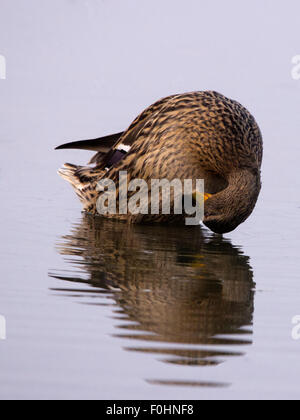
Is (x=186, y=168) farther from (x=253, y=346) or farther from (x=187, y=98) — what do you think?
(x=253, y=346)

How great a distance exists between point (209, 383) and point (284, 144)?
12462mm

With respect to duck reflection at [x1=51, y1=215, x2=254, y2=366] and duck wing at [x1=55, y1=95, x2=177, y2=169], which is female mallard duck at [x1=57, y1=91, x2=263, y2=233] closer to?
Result: duck wing at [x1=55, y1=95, x2=177, y2=169]

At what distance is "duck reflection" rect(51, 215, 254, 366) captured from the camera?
667 cm

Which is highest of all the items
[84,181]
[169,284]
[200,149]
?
[200,149]

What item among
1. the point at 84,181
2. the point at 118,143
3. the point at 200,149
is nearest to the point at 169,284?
the point at 200,149

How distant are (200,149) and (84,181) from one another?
2.39m

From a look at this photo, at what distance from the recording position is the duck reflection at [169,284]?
6.67m

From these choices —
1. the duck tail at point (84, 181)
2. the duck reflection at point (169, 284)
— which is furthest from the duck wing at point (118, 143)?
the duck reflection at point (169, 284)

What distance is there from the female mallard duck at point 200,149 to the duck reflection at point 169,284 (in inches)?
18.6

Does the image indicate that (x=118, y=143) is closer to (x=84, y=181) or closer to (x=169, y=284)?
(x=84, y=181)

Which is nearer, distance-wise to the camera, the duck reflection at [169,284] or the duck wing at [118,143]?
the duck reflection at [169,284]

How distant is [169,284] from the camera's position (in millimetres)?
8312

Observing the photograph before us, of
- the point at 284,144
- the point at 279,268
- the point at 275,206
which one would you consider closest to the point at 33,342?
the point at 279,268

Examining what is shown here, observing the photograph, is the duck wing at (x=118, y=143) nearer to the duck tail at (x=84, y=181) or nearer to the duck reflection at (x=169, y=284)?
the duck tail at (x=84, y=181)
